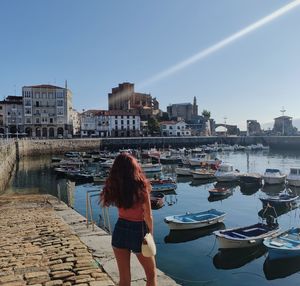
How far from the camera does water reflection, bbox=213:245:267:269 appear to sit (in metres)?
16.6

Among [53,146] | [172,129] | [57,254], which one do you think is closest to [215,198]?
[57,254]

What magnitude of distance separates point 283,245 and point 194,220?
21.0ft

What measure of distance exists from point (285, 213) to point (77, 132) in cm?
12266

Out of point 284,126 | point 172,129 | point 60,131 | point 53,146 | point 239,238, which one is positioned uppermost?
point 284,126

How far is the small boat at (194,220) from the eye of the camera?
21.3m

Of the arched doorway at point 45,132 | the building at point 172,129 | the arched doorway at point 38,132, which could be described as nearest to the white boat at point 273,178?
the arched doorway at point 45,132

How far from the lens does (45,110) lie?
389 feet

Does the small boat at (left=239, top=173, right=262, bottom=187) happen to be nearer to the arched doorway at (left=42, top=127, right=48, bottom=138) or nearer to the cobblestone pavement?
the cobblestone pavement

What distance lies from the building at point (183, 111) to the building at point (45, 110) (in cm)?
6599

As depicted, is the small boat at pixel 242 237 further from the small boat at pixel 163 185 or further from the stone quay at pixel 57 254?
the small boat at pixel 163 185

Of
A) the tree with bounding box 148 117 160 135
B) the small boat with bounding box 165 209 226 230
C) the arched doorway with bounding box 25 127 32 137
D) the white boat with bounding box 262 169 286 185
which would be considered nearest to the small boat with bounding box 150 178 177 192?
the white boat with bounding box 262 169 286 185

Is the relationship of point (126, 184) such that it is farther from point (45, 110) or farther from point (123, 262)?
point (45, 110)

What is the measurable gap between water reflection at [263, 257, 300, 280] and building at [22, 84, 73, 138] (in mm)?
109137

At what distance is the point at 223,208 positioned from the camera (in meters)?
29.4
